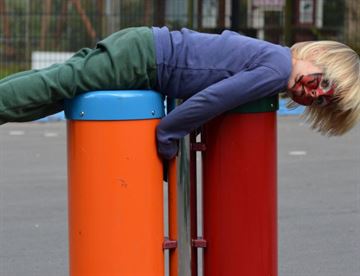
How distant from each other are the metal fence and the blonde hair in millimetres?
10394

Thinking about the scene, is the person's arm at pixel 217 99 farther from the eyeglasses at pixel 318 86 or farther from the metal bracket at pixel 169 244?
the metal bracket at pixel 169 244

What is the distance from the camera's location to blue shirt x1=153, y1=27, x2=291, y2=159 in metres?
2.99

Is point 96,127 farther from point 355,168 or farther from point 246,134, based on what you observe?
point 355,168

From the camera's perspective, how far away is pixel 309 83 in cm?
309

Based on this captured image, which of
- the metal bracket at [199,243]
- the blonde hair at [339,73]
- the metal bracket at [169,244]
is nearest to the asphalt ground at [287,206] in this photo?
the metal bracket at [199,243]

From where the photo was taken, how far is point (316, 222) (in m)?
5.89

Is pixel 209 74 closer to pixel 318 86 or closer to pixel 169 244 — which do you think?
pixel 318 86

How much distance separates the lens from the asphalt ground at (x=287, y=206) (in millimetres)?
5055

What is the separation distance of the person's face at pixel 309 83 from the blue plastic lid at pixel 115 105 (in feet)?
1.76

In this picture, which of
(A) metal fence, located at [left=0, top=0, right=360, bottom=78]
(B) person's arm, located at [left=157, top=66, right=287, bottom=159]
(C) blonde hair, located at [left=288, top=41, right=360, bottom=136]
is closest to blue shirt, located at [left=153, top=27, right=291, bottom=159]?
(B) person's arm, located at [left=157, top=66, right=287, bottom=159]

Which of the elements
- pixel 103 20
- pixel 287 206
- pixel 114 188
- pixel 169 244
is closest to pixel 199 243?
pixel 169 244

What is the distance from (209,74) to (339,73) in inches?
19.2

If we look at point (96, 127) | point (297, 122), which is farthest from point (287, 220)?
point (297, 122)

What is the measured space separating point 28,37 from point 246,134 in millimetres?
10990
